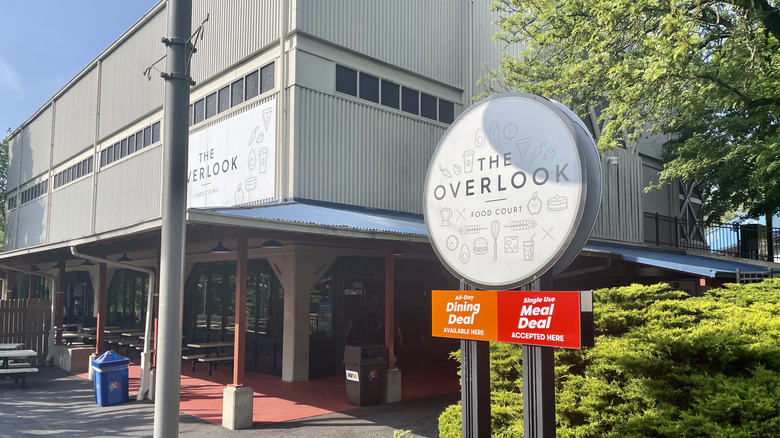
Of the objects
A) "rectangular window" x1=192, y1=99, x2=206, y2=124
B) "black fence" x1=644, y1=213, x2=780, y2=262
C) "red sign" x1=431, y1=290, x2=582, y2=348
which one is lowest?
"red sign" x1=431, y1=290, x2=582, y2=348

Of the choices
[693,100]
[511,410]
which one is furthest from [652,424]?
[693,100]

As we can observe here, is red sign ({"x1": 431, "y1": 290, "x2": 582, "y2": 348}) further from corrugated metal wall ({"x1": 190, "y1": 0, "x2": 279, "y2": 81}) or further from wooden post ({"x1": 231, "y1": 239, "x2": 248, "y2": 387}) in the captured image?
corrugated metal wall ({"x1": 190, "y1": 0, "x2": 279, "y2": 81})

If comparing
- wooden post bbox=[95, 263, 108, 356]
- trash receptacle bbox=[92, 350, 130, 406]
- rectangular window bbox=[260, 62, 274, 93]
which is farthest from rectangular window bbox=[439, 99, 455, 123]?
trash receptacle bbox=[92, 350, 130, 406]

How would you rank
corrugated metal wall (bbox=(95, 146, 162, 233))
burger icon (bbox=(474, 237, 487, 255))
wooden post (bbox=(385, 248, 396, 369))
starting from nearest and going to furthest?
1. burger icon (bbox=(474, 237, 487, 255))
2. wooden post (bbox=(385, 248, 396, 369))
3. corrugated metal wall (bbox=(95, 146, 162, 233))

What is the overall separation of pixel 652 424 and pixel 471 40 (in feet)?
50.0

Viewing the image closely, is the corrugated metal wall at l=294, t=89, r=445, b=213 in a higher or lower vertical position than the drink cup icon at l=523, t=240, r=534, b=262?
higher

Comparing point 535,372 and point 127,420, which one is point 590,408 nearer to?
point 535,372

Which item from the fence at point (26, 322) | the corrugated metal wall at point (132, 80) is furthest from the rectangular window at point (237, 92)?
the fence at point (26, 322)

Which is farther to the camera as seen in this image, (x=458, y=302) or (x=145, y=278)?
(x=145, y=278)

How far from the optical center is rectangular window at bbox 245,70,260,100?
1558 cm

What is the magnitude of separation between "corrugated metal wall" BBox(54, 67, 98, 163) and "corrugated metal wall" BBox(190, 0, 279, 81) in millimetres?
10407

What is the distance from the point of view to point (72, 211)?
27.5 metres

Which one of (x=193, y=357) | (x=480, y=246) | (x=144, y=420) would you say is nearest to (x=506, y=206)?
(x=480, y=246)

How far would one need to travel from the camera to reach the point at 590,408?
565 cm
